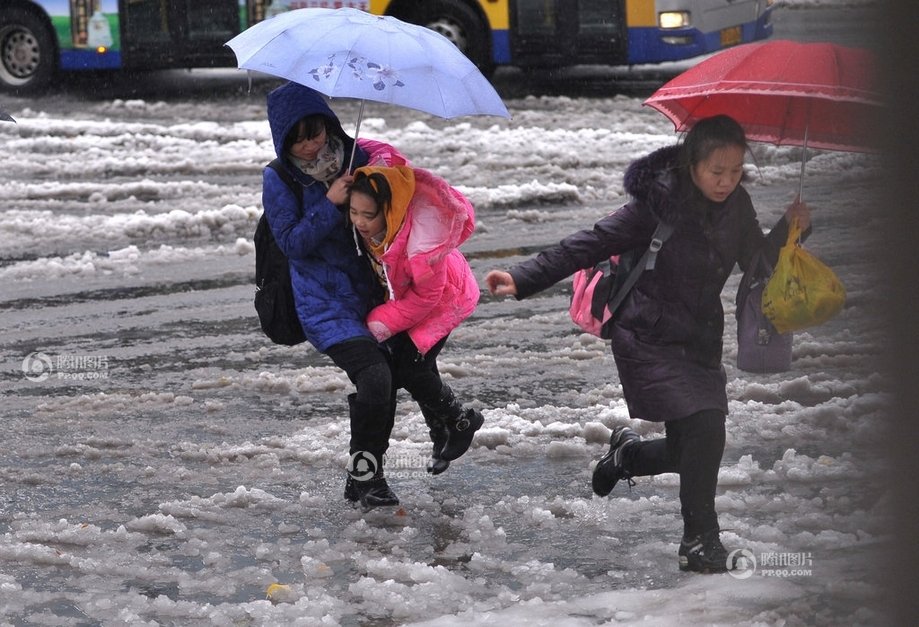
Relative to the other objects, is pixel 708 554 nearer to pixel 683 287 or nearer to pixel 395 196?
pixel 683 287

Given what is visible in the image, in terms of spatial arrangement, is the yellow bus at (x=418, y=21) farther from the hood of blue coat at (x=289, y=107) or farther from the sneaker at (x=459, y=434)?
the hood of blue coat at (x=289, y=107)

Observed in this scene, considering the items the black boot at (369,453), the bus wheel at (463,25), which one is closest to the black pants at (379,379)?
the black boot at (369,453)

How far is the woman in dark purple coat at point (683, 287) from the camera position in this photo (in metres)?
3.99

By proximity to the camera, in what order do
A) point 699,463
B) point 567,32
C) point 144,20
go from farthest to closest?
point 567,32 → point 144,20 → point 699,463

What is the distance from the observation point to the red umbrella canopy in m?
3.83

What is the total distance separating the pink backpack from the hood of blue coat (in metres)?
0.93

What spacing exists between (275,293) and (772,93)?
5.62 feet

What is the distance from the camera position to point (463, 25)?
14.9 metres

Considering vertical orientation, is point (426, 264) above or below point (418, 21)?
below

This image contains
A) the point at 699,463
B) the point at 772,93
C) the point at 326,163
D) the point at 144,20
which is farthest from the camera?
the point at 144,20

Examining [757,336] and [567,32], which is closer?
[757,336]

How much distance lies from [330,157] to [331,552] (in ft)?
4.11

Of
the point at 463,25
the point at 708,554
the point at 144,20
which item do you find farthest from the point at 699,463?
the point at 144,20

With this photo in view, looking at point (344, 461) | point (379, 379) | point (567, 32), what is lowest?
point (344, 461)
